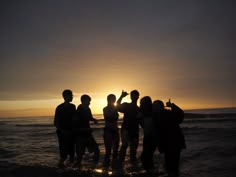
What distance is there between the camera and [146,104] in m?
7.01

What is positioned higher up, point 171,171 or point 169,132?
point 169,132

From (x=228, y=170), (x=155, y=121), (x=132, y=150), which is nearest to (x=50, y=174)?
(x=132, y=150)

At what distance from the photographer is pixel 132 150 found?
25.4 ft

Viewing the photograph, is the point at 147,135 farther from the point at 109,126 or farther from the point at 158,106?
the point at 109,126

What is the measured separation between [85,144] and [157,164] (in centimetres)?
291

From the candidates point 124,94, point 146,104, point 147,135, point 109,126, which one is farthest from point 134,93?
point 147,135

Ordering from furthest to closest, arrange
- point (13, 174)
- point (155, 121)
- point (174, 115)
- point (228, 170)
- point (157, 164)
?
point (157, 164) → point (228, 170) → point (13, 174) → point (155, 121) → point (174, 115)

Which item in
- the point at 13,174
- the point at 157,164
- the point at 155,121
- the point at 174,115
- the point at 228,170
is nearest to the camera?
the point at 174,115

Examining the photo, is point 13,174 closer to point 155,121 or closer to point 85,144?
point 85,144

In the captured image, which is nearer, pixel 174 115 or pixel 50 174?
pixel 174 115

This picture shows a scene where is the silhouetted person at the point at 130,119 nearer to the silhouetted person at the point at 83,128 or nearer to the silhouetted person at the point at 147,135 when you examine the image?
the silhouetted person at the point at 147,135

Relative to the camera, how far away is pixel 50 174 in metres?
6.79

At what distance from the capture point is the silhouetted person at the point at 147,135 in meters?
6.75

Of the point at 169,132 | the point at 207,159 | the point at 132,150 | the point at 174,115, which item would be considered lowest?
the point at 207,159
